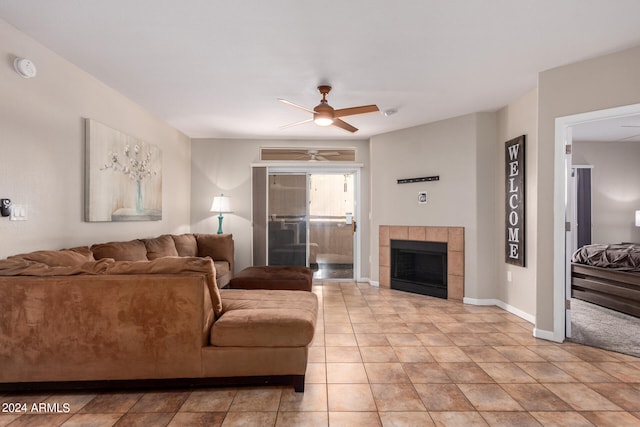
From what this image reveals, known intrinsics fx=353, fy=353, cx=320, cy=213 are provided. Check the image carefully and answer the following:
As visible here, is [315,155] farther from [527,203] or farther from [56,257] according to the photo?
[56,257]

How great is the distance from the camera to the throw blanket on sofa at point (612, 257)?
424 cm

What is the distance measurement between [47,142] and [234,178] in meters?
3.37

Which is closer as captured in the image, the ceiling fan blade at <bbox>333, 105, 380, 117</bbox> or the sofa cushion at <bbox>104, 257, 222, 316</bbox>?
the sofa cushion at <bbox>104, 257, 222, 316</bbox>

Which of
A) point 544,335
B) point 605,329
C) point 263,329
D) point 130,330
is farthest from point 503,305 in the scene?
point 130,330

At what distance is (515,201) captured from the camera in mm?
4191

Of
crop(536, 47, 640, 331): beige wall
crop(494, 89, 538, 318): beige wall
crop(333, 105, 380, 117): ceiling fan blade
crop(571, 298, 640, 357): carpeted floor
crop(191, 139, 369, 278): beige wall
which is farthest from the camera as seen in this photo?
crop(191, 139, 369, 278): beige wall

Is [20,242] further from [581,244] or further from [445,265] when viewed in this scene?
[581,244]

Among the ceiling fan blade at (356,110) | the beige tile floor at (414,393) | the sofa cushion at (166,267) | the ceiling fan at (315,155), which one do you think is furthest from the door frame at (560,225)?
the ceiling fan at (315,155)

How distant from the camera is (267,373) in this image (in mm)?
2295

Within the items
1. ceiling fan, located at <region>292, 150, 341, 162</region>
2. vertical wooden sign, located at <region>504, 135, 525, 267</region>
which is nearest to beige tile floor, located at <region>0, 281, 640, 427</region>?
vertical wooden sign, located at <region>504, 135, 525, 267</region>

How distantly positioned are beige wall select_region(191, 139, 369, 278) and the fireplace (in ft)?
2.43

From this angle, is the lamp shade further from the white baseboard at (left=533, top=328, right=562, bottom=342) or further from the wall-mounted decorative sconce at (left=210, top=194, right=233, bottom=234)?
the white baseboard at (left=533, top=328, right=562, bottom=342)

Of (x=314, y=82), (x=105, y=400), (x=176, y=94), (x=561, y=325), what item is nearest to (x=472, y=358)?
(x=561, y=325)

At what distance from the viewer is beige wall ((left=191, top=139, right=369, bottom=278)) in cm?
613
